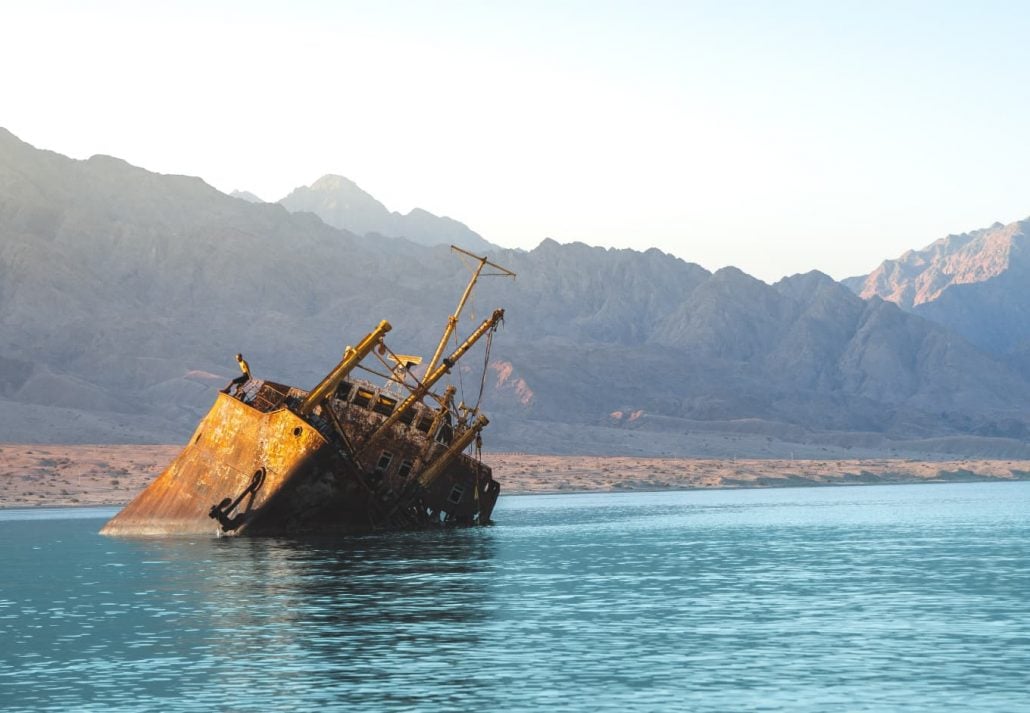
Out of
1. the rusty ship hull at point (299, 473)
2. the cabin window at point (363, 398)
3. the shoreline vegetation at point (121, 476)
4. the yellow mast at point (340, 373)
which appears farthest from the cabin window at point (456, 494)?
the shoreline vegetation at point (121, 476)

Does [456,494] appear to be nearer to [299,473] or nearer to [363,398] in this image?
[363,398]

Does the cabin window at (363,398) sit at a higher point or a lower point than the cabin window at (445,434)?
higher

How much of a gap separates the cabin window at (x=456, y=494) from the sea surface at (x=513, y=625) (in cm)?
194

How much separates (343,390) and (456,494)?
879 cm

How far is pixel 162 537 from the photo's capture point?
7331 centimetres

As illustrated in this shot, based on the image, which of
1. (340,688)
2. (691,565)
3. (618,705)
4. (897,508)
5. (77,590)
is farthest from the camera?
(897,508)

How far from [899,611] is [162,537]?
40.4m

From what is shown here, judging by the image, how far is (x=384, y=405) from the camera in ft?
226

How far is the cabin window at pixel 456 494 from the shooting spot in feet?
240

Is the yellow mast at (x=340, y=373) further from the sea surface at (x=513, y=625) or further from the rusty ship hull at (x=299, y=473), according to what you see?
the sea surface at (x=513, y=625)

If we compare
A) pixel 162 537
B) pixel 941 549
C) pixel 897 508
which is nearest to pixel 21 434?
pixel 897 508

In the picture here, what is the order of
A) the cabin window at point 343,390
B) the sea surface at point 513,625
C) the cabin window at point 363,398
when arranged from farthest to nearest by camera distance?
1. the cabin window at point 363,398
2. the cabin window at point 343,390
3. the sea surface at point 513,625

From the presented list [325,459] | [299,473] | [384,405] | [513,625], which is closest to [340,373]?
[325,459]

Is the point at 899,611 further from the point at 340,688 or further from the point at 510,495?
the point at 510,495
